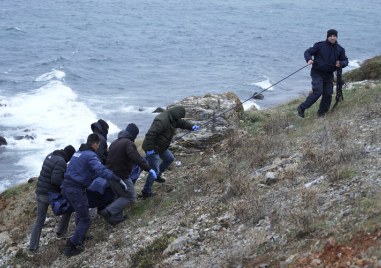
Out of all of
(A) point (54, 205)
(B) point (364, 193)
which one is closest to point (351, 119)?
(B) point (364, 193)

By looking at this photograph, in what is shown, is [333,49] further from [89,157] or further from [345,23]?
[345,23]

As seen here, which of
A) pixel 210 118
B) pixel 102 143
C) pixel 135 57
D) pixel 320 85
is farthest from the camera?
pixel 135 57

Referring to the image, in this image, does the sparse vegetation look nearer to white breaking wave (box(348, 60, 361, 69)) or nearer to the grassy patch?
the grassy patch

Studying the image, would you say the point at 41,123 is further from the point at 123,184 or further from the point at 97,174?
the point at 97,174

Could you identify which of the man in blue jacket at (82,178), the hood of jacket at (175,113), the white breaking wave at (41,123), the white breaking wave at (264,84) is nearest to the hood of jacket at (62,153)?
the man in blue jacket at (82,178)

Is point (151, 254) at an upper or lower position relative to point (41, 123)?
upper

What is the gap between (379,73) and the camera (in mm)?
18188

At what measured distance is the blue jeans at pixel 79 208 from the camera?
8820 millimetres

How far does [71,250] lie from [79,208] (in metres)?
0.78

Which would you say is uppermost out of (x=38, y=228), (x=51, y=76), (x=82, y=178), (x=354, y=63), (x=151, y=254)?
(x=82, y=178)

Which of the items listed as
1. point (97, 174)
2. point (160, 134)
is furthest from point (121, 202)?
point (160, 134)

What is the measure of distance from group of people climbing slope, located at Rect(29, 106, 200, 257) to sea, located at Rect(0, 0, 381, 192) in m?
7.29

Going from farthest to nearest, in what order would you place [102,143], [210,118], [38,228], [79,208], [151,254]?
[210,118], [102,143], [38,228], [79,208], [151,254]

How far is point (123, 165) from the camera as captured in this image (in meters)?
9.30
